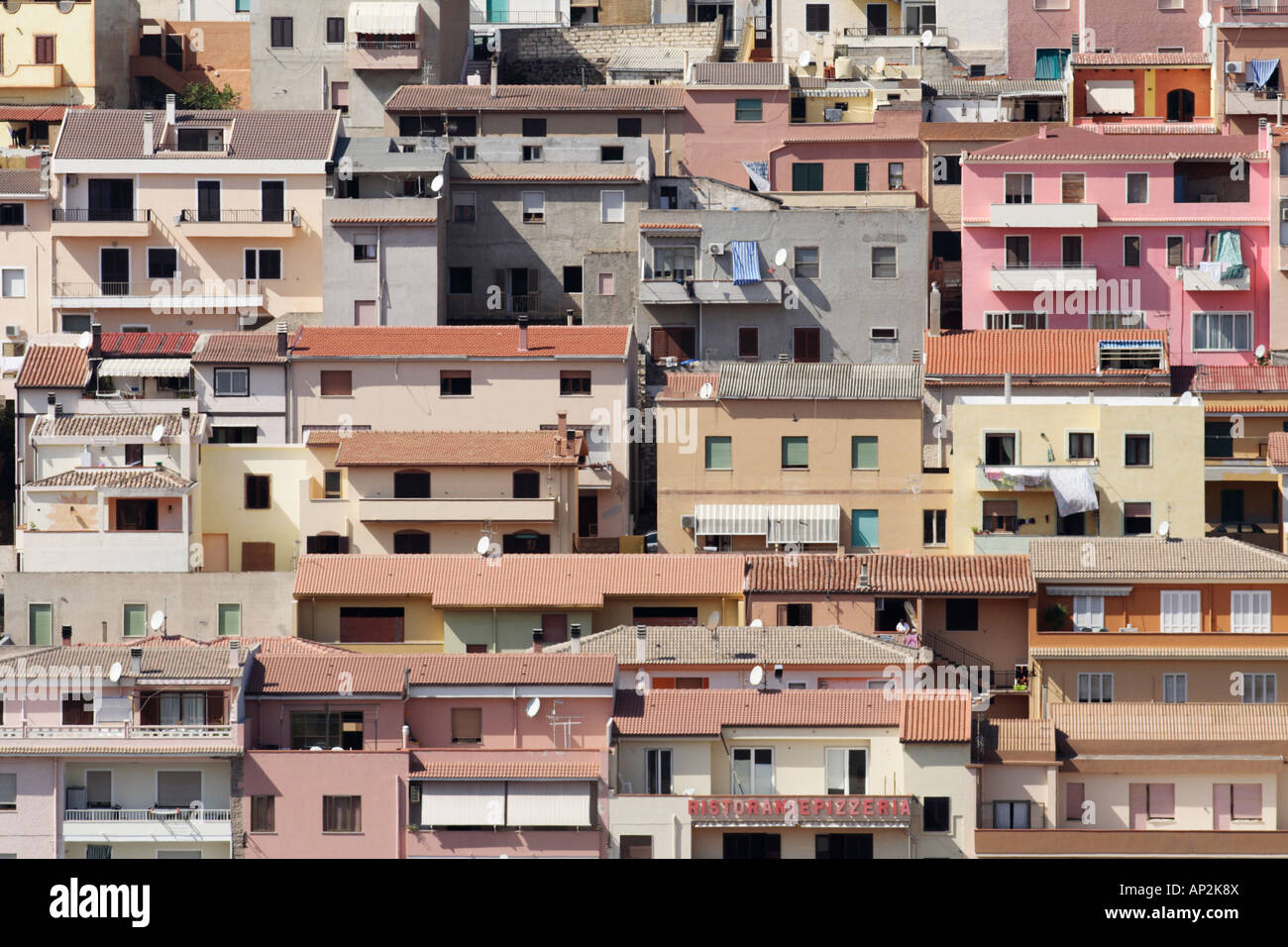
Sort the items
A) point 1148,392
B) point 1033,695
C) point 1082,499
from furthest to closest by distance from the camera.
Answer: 1. point 1148,392
2. point 1082,499
3. point 1033,695

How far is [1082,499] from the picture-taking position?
4659 cm

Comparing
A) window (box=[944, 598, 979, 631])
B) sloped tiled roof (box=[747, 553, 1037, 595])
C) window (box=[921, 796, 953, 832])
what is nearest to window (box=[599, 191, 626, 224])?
sloped tiled roof (box=[747, 553, 1037, 595])

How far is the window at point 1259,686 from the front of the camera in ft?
142

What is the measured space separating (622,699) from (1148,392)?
17.2 meters

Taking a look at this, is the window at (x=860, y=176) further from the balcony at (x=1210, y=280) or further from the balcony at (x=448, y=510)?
the balcony at (x=448, y=510)

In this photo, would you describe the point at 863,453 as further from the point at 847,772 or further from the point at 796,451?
the point at 847,772

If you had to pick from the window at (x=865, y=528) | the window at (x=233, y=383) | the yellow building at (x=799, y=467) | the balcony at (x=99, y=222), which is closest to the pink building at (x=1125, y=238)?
the yellow building at (x=799, y=467)

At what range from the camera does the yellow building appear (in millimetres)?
48625

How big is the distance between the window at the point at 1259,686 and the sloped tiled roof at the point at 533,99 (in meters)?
27.1

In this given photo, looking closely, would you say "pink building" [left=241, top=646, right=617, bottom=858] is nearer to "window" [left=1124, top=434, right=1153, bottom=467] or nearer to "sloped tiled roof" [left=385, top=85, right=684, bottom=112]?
"window" [left=1124, top=434, right=1153, bottom=467]

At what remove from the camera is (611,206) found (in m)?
59.2

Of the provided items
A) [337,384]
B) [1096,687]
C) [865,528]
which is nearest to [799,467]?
[865,528]
